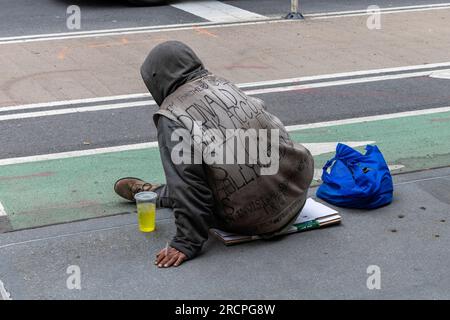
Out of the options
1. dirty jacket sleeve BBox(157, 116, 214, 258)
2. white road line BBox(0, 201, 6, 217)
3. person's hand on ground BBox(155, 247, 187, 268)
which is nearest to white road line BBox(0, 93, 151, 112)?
white road line BBox(0, 201, 6, 217)

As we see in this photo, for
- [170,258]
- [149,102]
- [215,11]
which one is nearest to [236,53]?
[149,102]

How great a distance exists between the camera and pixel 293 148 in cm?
554

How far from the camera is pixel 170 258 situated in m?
5.14

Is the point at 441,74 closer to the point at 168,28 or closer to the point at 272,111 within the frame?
the point at 272,111

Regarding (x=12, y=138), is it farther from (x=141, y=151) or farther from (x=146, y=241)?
(x=146, y=241)

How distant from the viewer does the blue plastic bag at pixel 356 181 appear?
597 cm

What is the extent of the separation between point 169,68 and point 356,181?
1.59 m

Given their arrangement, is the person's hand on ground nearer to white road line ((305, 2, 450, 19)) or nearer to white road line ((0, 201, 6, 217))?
white road line ((0, 201, 6, 217))

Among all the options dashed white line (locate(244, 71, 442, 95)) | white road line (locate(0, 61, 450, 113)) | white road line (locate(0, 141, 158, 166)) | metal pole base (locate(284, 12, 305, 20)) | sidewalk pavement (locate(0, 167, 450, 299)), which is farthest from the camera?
metal pole base (locate(284, 12, 305, 20))

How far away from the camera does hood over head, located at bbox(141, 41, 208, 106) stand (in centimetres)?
543

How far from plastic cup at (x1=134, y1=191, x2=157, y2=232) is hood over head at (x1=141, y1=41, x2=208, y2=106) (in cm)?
68
